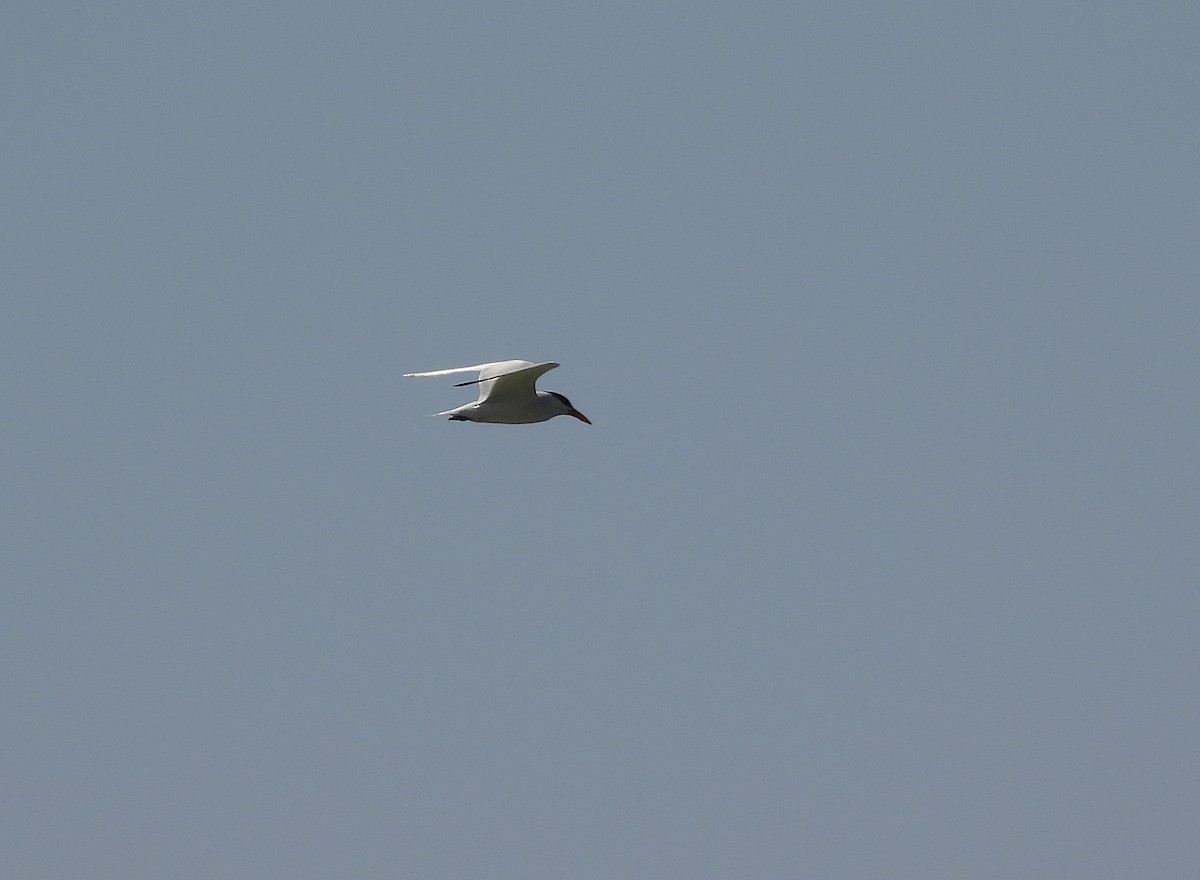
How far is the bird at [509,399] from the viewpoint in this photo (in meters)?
34.5

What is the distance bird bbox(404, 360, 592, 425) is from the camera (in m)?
34.5

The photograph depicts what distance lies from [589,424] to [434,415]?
3920 mm

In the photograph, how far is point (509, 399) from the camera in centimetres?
3578

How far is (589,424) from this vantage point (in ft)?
123

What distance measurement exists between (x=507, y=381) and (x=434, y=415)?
1.74 meters

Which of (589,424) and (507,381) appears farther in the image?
(589,424)

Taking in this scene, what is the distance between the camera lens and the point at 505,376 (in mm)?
34406

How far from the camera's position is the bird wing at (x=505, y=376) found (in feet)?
110

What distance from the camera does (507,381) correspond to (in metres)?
35.0

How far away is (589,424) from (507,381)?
10.1 feet

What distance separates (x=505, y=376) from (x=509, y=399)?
1.45m

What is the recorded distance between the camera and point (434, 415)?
3522 centimetres

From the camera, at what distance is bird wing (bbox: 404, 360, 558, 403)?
33.6 meters
